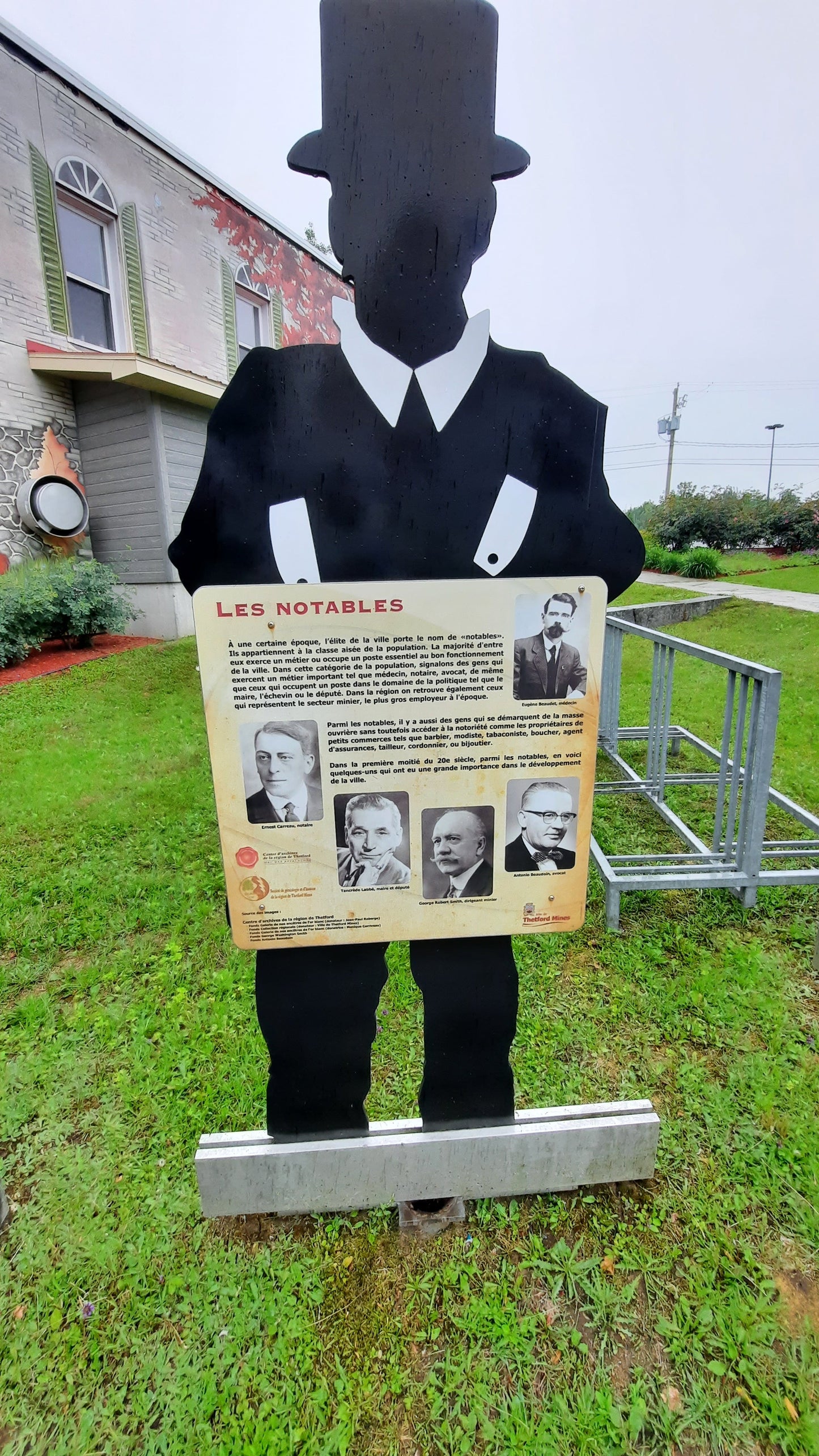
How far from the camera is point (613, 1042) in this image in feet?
8.14

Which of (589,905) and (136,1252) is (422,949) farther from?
(589,905)

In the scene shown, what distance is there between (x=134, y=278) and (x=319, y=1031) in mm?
11429

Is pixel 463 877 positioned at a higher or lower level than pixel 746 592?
higher

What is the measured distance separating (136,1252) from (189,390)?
9095 millimetres

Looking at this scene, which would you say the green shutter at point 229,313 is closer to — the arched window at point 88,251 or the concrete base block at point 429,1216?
the arched window at point 88,251

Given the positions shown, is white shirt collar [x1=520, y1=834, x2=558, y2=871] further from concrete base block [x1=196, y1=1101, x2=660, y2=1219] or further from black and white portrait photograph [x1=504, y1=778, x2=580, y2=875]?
concrete base block [x1=196, y1=1101, x2=660, y2=1219]

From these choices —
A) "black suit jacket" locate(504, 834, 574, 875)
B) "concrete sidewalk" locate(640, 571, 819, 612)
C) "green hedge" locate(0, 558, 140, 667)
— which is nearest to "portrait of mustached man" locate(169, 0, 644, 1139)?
"black suit jacket" locate(504, 834, 574, 875)

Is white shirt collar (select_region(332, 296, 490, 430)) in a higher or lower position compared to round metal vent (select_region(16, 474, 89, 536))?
lower

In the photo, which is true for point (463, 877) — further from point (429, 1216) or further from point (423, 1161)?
point (429, 1216)

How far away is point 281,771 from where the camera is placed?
1.53 meters

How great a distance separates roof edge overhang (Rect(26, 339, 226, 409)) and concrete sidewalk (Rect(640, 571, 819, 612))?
963cm

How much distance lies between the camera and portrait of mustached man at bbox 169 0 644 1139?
1367mm

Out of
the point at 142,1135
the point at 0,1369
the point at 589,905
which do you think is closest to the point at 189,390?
the point at 589,905

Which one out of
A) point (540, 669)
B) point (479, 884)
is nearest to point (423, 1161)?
point (479, 884)
